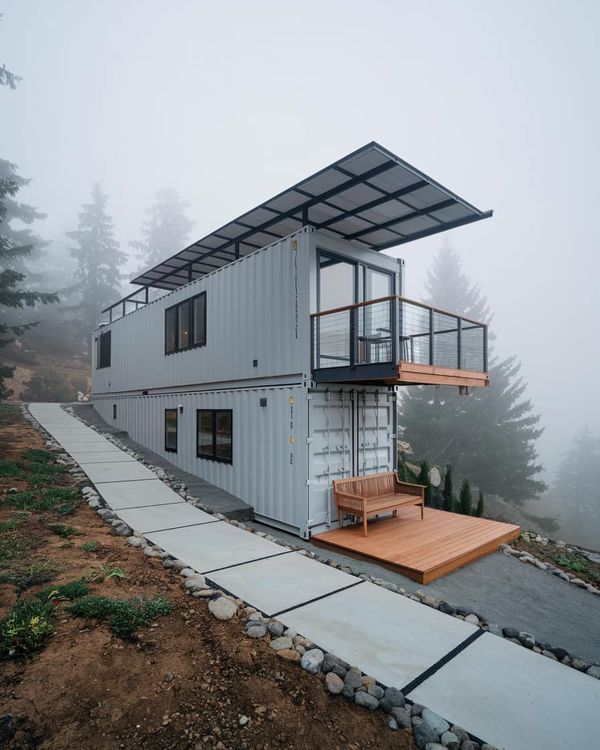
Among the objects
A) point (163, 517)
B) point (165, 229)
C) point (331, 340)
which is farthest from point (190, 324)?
point (165, 229)

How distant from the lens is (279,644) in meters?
3.55

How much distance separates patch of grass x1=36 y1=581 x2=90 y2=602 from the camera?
3.82 metres

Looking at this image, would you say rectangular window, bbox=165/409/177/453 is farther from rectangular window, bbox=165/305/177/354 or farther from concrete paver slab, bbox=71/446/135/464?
rectangular window, bbox=165/305/177/354

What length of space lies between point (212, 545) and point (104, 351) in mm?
13864

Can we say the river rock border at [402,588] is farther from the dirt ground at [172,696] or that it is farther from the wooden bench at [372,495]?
the wooden bench at [372,495]

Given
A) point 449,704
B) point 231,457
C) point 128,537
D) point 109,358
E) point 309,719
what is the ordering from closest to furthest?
point 309,719
point 449,704
point 128,537
point 231,457
point 109,358

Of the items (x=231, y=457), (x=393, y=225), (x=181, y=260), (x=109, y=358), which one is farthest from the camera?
(x=109, y=358)

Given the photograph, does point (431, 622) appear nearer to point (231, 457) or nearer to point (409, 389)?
point (231, 457)

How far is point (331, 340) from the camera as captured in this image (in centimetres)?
793

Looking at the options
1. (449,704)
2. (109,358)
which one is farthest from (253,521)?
(109,358)

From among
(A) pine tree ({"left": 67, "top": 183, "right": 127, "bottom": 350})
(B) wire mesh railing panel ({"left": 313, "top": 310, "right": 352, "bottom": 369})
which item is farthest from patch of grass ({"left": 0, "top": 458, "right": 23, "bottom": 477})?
(A) pine tree ({"left": 67, "top": 183, "right": 127, "bottom": 350})

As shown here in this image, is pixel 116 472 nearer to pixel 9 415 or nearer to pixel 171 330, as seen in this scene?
pixel 171 330

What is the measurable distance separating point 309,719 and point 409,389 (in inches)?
1083

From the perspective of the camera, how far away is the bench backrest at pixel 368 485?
775 cm
